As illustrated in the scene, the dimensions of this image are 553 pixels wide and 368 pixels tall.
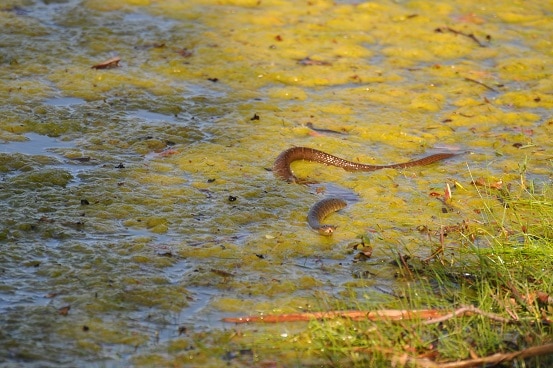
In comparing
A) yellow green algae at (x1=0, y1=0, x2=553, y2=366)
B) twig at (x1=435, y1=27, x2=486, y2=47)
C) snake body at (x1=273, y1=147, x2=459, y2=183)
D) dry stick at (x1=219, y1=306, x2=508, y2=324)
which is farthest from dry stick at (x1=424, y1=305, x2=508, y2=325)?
twig at (x1=435, y1=27, x2=486, y2=47)

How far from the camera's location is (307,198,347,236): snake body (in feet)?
16.2

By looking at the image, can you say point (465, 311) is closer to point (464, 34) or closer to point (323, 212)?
point (323, 212)

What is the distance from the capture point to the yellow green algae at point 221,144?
420 cm

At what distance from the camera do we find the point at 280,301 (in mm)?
4219

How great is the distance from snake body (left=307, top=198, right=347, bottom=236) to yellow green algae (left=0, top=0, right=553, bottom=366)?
64 millimetres

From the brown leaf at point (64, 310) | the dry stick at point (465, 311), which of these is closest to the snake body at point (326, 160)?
the brown leaf at point (64, 310)

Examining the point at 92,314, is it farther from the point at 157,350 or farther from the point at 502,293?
the point at 502,293

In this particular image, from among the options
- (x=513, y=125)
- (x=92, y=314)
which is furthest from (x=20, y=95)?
(x=513, y=125)

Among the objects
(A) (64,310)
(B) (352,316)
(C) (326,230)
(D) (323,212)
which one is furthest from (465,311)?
(A) (64,310)

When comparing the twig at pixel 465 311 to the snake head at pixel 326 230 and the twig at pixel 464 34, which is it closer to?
the snake head at pixel 326 230

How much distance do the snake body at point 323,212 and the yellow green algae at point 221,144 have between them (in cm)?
6

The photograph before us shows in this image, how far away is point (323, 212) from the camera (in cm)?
518

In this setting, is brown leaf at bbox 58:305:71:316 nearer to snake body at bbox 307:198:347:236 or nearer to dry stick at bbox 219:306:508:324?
dry stick at bbox 219:306:508:324

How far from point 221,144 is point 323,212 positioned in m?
1.18
